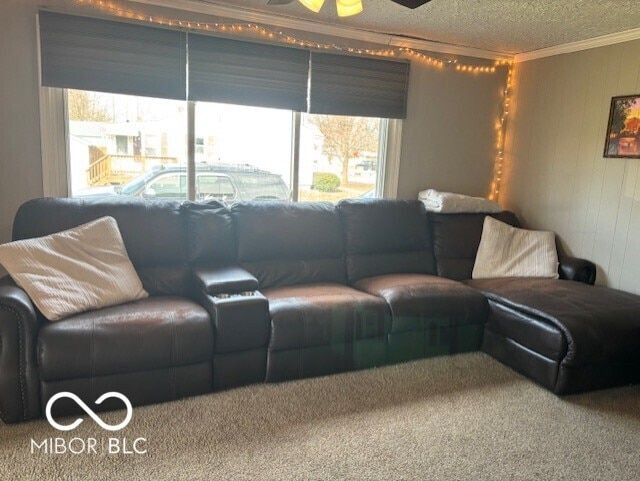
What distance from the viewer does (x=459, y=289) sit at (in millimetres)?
3197

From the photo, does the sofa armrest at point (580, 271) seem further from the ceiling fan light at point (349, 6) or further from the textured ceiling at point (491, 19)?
the ceiling fan light at point (349, 6)

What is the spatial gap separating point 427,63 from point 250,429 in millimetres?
3286

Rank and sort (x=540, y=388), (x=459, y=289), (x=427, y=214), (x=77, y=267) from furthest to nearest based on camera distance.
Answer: (x=427, y=214) < (x=459, y=289) < (x=540, y=388) < (x=77, y=267)

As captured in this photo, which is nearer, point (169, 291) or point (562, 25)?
point (169, 291)

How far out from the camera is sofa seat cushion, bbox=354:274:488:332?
2980 mm

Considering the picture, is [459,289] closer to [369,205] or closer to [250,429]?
[369,205]

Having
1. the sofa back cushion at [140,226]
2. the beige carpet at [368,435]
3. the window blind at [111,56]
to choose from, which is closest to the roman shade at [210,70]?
the window blind at [111,56]

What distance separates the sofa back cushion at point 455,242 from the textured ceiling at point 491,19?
4.75 ft

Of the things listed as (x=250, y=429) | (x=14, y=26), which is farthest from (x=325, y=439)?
(x=14, y=26)

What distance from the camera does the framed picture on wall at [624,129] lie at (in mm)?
3363

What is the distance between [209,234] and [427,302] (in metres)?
1.49

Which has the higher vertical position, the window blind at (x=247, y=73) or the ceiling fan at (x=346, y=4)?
the ceiling fan at (x=346, y=4)

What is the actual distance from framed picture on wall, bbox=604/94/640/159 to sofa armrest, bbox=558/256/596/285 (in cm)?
84

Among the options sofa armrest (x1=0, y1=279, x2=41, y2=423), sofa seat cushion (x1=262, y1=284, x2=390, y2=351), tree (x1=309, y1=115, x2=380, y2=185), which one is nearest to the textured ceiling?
tree (x1=309, y1=115, x2=380, y2=185)
